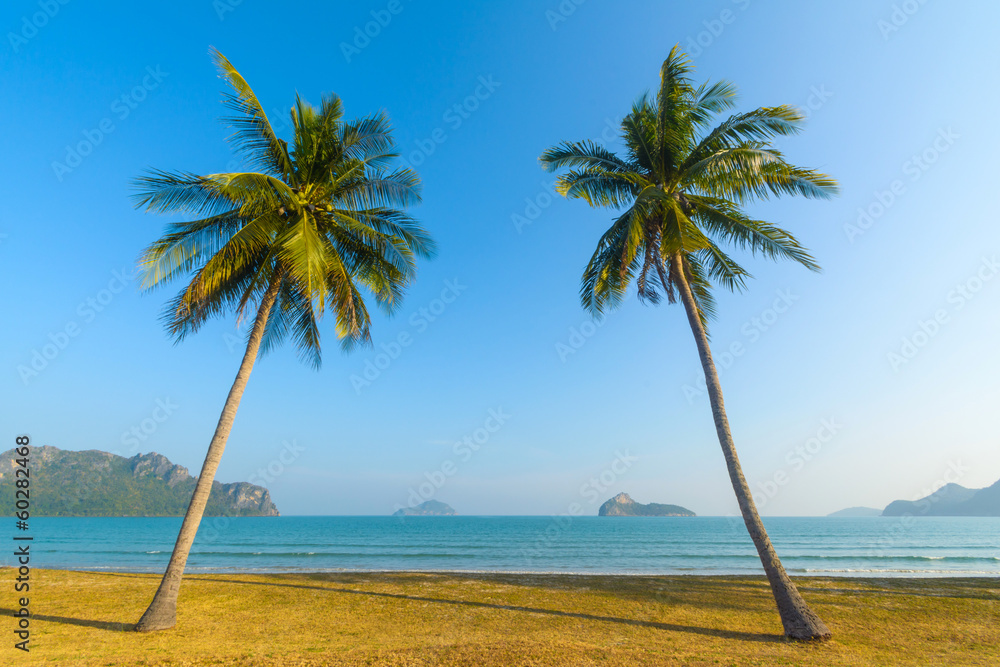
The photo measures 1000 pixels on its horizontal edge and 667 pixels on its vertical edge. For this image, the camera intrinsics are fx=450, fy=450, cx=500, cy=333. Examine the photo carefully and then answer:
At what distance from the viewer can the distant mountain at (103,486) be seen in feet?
429

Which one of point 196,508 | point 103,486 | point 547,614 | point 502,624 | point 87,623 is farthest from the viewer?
point 103,486

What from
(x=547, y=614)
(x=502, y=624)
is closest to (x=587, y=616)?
(x=547, y=614)

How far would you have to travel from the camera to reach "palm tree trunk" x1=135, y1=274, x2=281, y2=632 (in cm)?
819

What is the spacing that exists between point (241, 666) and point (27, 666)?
112 inches

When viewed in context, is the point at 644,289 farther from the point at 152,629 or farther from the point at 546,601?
the point at 152,629

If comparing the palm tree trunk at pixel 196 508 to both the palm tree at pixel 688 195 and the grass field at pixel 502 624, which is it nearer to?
the grass field at pixel 502 624

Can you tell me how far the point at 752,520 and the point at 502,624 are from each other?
5.41m

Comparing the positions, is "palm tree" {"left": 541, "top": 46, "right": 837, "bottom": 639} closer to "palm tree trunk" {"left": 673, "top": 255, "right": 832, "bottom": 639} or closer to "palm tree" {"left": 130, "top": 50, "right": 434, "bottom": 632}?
"palm tree trunk" {"left": 673, "top": 255, "right": 832, "bottom": 639}

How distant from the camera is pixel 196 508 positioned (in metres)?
8.73

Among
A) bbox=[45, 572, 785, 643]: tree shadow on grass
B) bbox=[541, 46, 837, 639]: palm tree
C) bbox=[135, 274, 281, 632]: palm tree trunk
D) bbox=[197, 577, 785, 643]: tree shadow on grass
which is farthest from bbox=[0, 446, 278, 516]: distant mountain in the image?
bbox=[541, 46, 837, 639]: palm tree

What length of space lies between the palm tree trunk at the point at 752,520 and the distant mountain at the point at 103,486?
465ft

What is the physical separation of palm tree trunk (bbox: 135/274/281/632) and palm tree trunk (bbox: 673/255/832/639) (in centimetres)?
1009

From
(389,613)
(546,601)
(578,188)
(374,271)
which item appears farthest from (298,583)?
(578,188)

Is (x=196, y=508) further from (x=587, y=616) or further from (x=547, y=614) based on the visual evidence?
(x=587, y=616)
